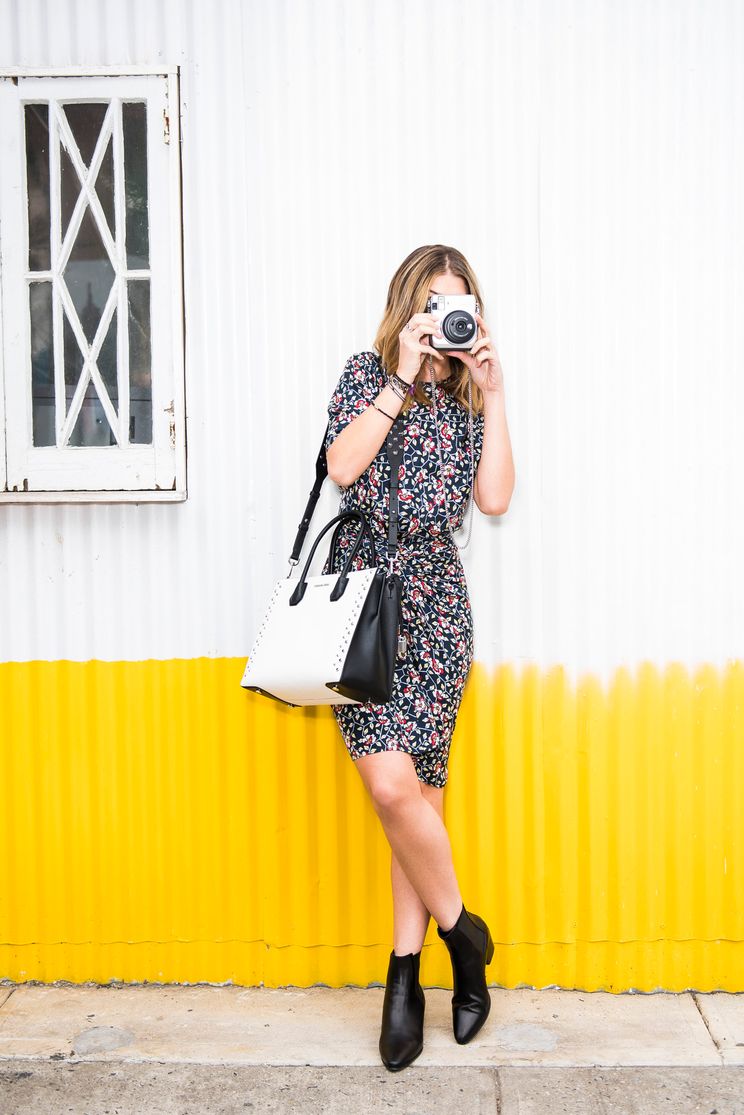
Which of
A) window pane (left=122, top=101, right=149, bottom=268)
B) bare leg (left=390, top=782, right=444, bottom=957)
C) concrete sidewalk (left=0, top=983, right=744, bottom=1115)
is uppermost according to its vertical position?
window pane (left=122, top=101, right=149, bottom=268)

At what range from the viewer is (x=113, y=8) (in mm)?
2744

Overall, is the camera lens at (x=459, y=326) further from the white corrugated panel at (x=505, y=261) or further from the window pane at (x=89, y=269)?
the window pane at (x=89, y=269)

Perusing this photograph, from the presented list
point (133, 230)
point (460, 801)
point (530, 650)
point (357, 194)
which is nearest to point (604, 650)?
point (530, 650)

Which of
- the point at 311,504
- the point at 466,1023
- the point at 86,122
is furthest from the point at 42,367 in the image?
the point at 466,1023

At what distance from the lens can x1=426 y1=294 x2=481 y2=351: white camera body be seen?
7.72 ft

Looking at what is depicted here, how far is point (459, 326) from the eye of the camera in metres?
2.35

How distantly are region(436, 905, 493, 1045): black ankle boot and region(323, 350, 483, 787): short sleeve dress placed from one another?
38cm

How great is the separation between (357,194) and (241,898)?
2039 millimetres

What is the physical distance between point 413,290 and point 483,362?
0.84 ft

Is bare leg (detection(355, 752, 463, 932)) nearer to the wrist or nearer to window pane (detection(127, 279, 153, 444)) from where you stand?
the wrist

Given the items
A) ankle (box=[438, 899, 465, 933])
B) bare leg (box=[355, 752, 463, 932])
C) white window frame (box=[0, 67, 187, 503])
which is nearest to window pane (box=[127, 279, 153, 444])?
white window frame (box=[0, 67, 187, 503])

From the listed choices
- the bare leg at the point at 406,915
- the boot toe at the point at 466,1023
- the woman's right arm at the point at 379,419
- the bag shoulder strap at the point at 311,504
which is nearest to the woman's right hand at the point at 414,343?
the woman's right arm at the point at 379,419

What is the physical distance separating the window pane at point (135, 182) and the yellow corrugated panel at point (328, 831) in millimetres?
1187

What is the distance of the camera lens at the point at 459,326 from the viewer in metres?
2.35
